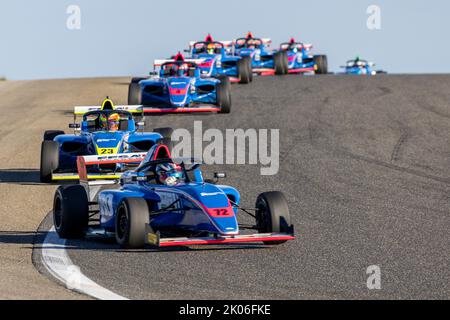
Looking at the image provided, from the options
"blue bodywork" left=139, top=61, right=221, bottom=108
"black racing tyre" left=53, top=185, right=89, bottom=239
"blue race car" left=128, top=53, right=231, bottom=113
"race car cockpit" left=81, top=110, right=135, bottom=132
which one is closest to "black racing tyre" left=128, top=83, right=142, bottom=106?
"blue race car" left=128, top=53, right=231, bottom=113

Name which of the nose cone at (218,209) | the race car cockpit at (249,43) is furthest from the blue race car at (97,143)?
the race car cockpit at (249,43)

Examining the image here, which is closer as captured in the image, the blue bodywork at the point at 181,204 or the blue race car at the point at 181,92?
the blue bodywork at the point at 181,204

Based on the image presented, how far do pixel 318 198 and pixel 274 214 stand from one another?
5060 mm

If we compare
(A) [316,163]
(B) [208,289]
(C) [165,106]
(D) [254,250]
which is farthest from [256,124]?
(B) [208,289]

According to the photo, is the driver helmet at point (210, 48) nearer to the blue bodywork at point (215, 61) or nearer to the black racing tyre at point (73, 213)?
the blue bodywork at point (215, 61)

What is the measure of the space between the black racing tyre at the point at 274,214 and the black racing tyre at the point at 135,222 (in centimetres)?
163

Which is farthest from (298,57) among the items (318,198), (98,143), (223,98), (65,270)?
(65,270)

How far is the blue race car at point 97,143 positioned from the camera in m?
21.2
